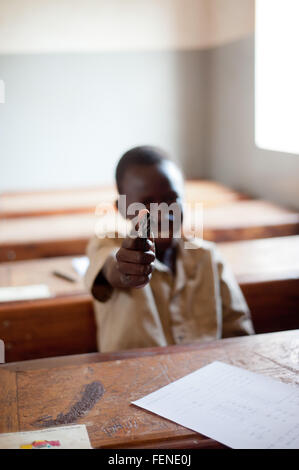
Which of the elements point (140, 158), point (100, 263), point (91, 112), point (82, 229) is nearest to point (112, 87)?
point (91, 112)

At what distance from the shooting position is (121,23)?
4.09m

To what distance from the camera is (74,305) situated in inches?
67.7

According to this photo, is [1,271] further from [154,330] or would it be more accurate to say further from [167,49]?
[167,49]

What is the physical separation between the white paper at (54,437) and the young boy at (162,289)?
511 millimetres

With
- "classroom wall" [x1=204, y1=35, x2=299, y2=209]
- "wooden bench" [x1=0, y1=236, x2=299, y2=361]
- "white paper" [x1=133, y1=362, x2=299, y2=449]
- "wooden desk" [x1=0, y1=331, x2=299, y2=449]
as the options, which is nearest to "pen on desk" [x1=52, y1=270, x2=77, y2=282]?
"wooden bench" [x1=0, y1=236, x2=299, y2=361]

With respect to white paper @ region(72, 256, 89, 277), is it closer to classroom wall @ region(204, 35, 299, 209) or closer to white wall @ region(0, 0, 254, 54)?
classroom wall @ region(204, 35, 299, 209)

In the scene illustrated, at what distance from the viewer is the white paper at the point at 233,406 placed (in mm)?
847

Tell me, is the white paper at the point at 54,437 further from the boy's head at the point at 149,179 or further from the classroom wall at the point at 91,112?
the classroom wall at the point at 91,112

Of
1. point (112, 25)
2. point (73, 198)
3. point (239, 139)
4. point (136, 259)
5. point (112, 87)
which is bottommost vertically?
point (73, 198)

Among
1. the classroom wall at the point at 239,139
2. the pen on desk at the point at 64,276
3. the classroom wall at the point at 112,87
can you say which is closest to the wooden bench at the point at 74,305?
the pen on desk at the point at 64,276

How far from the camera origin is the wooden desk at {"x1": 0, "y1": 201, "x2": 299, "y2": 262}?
8.61ft

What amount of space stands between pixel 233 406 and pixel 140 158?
74 centimetres

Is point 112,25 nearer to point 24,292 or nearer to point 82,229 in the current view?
point 82,229

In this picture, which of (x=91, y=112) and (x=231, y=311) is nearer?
(x=231, y=311)
